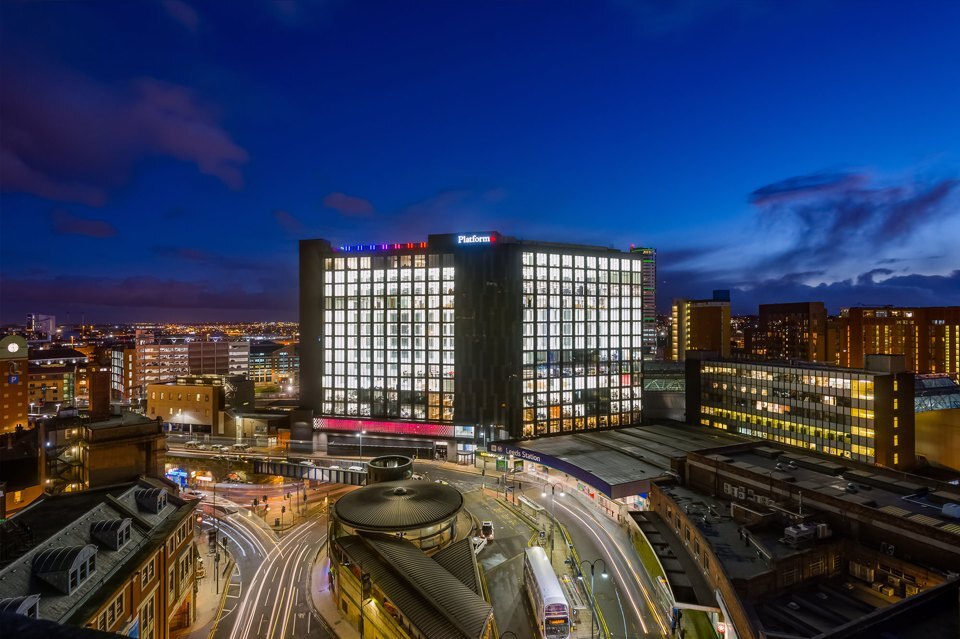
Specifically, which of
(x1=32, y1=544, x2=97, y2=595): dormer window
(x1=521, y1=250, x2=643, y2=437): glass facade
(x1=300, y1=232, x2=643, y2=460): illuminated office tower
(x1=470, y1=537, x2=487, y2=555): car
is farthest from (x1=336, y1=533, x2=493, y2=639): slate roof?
(x1=521, y1=250, x2=643, y2=437): glass facade

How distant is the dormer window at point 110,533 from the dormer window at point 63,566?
447 cm

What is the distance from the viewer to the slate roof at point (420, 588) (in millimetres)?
36375

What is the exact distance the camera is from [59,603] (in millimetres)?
29547

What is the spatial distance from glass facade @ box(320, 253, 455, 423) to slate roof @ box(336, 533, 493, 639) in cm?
5576

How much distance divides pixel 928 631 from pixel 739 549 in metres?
19.3

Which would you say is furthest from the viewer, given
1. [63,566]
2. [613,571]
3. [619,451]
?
[619,451]

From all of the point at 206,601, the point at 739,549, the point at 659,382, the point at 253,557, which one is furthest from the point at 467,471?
the point at 659,382

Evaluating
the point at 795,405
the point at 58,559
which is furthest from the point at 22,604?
the point at 795,405

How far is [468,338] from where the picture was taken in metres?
104

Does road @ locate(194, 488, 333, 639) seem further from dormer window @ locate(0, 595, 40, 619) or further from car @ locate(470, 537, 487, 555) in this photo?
dormer window @ locate(0, 595, 40, 619)

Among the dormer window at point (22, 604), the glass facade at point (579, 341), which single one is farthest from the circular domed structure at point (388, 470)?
the glass facade at point (579, 341)

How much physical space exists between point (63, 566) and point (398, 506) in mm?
29522

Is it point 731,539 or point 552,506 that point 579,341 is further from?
point 731,539

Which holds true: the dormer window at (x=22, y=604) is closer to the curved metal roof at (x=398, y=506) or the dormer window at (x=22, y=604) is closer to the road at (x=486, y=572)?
the road at (x=486, y=572)
